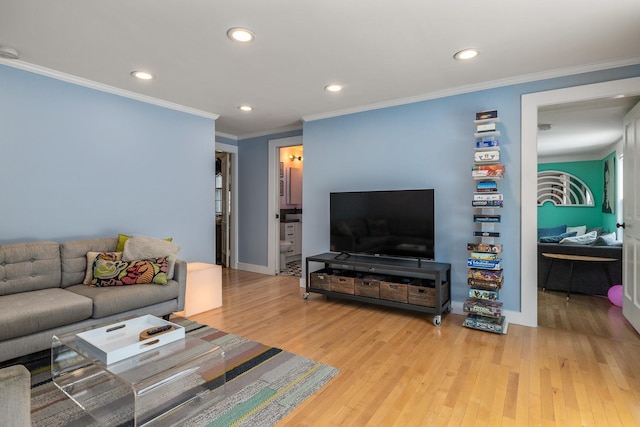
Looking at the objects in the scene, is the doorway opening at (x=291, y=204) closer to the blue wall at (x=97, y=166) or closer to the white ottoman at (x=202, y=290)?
the blue wall at (x=97, y=166)

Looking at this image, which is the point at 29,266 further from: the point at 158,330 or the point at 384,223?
the point at 384,223

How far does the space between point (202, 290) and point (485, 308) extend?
279cm

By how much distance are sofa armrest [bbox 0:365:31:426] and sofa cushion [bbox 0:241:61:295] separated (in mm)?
2325

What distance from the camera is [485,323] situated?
304cm

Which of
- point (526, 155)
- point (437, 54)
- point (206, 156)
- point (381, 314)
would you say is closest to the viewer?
point (437, 54)

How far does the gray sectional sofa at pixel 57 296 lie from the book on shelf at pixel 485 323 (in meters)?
2.71

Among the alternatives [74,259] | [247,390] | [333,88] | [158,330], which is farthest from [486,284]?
[74,259]

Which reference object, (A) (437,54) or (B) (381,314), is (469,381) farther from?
(A) (437,54)

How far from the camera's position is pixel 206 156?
14.6ft

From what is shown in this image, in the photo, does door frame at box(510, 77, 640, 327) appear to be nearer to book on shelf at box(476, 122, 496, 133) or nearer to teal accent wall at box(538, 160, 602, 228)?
book on shelf at box(476, 122, 496, 133)

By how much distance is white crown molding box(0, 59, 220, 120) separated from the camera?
291cm

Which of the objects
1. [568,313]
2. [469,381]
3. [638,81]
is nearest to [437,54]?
[638,81]

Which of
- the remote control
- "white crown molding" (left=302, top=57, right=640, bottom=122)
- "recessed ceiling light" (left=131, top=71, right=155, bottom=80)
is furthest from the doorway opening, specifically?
the remote control

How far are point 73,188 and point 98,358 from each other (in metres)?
2.06
